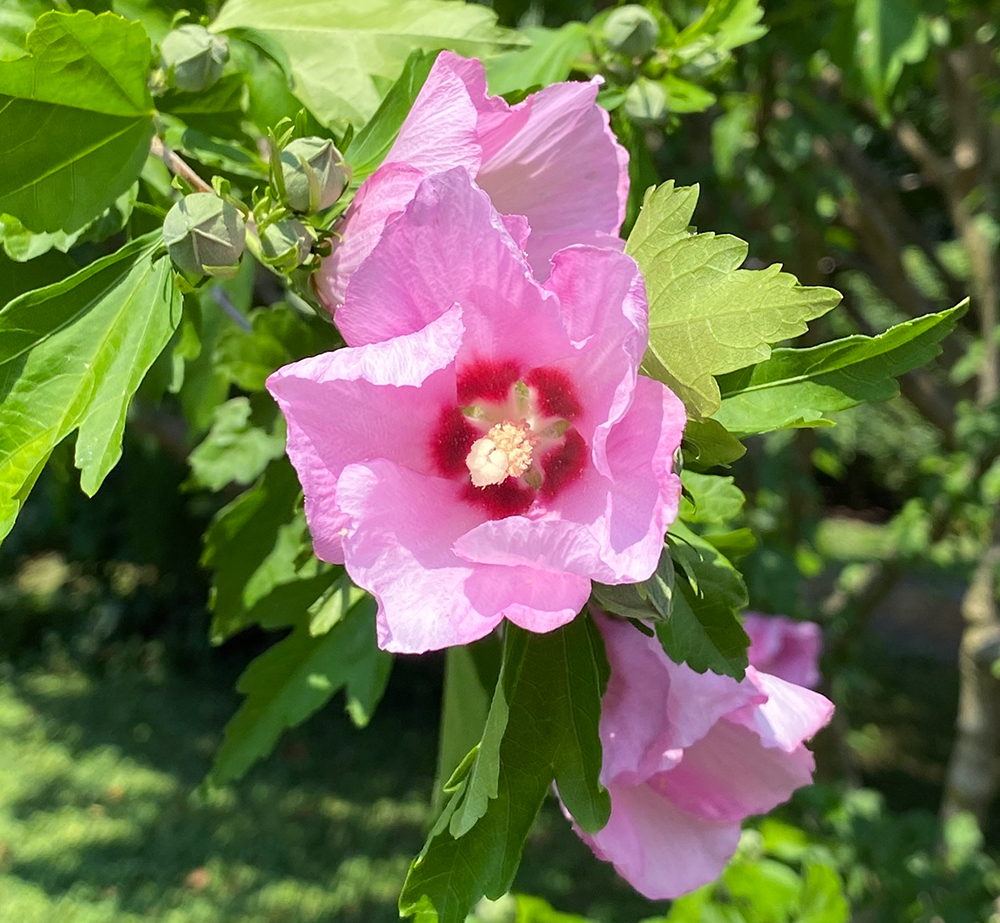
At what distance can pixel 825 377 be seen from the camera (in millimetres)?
672

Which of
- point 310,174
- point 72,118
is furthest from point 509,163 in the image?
point 72,118

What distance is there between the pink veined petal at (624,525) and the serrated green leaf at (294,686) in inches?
24.8

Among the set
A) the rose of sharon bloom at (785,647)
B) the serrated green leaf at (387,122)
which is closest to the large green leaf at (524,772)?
the serrated green leaf at (387,122)

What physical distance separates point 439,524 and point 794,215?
8.03 feet

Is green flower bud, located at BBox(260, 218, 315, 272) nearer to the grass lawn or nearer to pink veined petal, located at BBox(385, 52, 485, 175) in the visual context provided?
pink veined petal, located at BBox(385, 52, 485, 175)

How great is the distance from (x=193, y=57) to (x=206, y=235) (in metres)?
0.27

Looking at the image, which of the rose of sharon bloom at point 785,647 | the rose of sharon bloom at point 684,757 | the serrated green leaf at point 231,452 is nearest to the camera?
the rose of sharon bloom at point 684,757

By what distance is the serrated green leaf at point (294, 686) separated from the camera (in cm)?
116

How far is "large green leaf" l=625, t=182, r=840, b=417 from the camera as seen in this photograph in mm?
603

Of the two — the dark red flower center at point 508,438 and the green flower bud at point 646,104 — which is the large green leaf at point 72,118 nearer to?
the dark red flower center at point 508,438

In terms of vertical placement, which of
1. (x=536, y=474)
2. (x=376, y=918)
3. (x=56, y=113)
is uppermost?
(x=56, y=113)

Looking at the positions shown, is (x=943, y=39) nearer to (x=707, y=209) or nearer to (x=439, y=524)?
(x=707, y=209)

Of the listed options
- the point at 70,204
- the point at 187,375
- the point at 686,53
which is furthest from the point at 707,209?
the point at 70,204

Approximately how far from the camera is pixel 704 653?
693 millimetres
